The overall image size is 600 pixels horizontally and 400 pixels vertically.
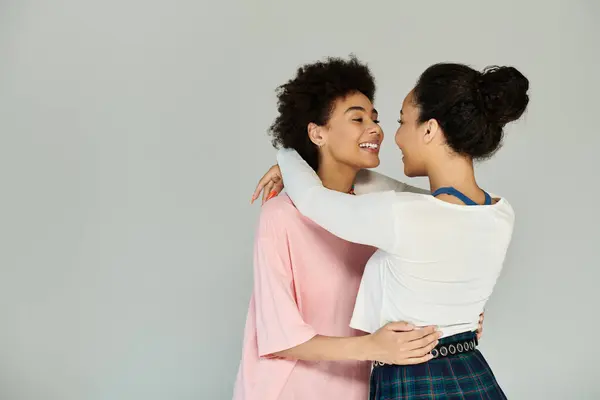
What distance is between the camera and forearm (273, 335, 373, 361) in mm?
1556

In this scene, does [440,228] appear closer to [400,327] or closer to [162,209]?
[400,327]

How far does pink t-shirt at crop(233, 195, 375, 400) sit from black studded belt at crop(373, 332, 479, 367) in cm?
24

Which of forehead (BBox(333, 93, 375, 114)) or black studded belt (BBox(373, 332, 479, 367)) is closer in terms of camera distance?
black studded belt (BBox(373, 332, 479, 367))

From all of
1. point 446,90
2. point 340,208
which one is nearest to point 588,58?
point 446,90

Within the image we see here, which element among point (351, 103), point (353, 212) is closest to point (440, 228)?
point (353, 212)

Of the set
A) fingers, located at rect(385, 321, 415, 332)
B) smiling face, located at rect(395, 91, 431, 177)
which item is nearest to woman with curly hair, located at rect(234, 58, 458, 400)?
fingers, located at rect(385, 321, 415, 332)

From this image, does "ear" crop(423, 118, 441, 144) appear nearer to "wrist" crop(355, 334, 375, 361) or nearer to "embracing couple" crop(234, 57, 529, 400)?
"embracing couple" crop(234, 57, 529, 400)

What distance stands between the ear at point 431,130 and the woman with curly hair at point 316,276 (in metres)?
0.36

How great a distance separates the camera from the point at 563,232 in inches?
118

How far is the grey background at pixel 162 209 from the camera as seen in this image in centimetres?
296

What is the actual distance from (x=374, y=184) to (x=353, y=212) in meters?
0.59

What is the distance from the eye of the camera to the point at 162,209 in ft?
9.74

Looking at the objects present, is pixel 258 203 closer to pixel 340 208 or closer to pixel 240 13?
pixel 240 13

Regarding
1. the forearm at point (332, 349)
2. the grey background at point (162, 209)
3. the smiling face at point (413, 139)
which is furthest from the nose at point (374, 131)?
the grey background at point (162, 209)
